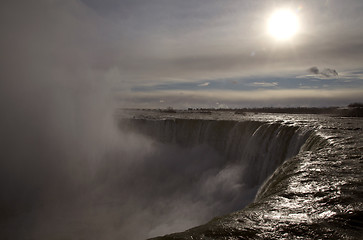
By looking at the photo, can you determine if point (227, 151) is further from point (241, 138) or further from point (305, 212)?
point (305, 212)

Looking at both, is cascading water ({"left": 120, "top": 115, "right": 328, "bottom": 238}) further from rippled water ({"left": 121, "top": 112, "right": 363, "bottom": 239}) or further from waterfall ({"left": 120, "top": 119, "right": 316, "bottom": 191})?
rippled water ({"left": 121, "top": 112, "right": 363, "bottom": 239})

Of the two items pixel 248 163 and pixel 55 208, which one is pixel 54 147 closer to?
pixel 55 208

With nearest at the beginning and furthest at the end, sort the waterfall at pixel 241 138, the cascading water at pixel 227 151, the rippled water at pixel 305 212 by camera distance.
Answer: the rippled water at pixel 305 212, the cascading water at pixel 227 151, the waterfall at pixel 241 138

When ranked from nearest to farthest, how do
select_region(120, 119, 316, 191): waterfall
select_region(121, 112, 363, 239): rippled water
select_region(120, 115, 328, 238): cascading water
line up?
select_region(121, 112, 363, 239): rippled water → select_region(120, 115, 328, 238): cascading water → select_region(120, 119, 316, 191): waterfall

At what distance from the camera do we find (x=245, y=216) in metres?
4.19

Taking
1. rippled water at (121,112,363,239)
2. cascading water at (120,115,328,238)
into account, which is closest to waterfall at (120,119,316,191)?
cascading water at (120,115,328,238)

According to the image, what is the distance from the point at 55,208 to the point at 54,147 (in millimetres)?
5579

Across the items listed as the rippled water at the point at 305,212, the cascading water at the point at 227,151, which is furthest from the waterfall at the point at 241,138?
the rippled water at the point at 305,212

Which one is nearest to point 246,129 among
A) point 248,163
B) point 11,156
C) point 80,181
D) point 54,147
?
point 248,163

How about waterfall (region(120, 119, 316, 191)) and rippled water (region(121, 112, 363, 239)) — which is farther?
waterfall (region(120, 119, 316, 191))

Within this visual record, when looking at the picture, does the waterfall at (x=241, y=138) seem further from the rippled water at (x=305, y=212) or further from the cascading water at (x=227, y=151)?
the rippled water at (x=305, y=212)

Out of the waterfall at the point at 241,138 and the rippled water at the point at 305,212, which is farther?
the waterfall at the point at 241,138

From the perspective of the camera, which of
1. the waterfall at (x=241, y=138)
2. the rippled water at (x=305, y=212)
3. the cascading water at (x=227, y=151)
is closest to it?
the rippled water at (x=305, y=212)

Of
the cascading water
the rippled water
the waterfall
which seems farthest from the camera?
the waterfall
